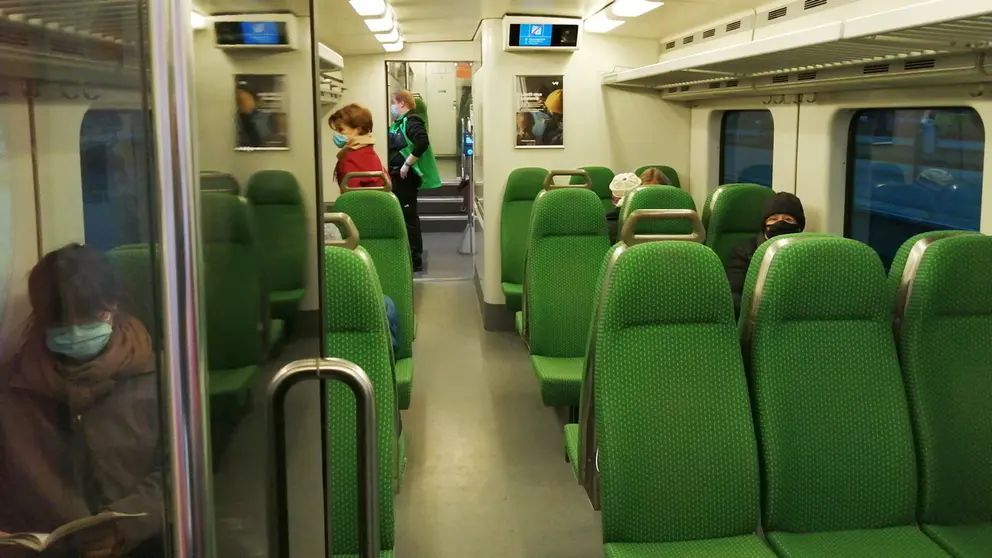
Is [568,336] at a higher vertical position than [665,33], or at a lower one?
lower

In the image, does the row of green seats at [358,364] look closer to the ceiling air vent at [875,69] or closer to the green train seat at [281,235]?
the green train seat at [281,235]

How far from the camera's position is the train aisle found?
340cm

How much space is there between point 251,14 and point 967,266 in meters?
2.19

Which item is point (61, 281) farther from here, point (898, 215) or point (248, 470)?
point (898, 215)

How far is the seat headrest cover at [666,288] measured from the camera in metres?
2.32

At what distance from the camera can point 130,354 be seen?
2.34 feet

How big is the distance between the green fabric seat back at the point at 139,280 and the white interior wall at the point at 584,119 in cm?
594

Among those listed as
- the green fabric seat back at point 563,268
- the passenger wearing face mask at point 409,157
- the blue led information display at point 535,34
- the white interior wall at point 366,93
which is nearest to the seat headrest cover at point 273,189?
the green fabric seat back at point 563,268

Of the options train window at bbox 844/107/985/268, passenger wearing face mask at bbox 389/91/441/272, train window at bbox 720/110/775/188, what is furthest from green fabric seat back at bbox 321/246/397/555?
passenger wearing face mask at bbox 389/91/441/272

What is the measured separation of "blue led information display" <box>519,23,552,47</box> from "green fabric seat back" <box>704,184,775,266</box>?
2.29 meters

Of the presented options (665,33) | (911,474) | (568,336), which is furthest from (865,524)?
(665,33)

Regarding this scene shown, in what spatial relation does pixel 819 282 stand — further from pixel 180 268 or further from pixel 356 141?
pixel 356 141

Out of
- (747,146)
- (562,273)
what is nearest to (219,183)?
(562,273)

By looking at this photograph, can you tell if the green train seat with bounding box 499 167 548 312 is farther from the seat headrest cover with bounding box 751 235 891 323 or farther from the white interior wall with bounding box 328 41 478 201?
the seat headrest cover with bounding box 751 235 891 323
